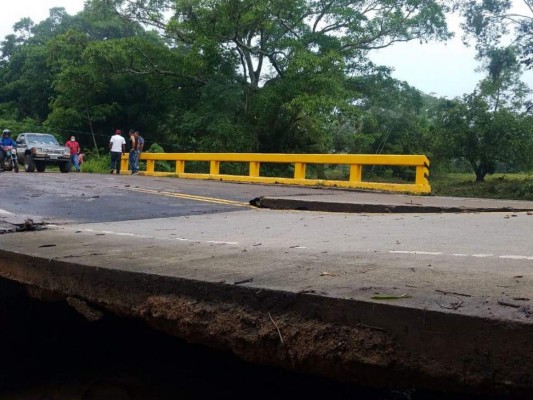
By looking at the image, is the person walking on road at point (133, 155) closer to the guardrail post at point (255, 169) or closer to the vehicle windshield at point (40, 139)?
the vehicle windshield at point (40, 139)

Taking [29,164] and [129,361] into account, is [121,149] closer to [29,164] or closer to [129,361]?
[29,164]

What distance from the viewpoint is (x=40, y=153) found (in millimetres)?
23250

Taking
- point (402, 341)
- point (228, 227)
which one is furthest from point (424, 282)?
point (228, 227)

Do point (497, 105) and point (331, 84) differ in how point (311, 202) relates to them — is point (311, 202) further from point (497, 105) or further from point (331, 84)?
point (497, 105)

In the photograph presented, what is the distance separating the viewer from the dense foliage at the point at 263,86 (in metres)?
27.8

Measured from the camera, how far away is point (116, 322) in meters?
4.53

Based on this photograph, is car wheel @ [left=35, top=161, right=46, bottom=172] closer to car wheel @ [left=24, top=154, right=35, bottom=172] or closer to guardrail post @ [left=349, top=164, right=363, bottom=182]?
car wheel @ [left=24, top=154, right=35, bottom=172]

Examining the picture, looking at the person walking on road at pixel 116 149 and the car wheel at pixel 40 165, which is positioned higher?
the person walking on road at pixel 116 149

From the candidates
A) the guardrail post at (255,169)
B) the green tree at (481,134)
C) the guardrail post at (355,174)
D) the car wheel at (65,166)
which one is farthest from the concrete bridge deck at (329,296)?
the green tree at (481,134)

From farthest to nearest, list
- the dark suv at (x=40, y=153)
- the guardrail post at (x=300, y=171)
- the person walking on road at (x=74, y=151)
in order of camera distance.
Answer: the person walking on road at (x=74, y=151), the dark suv at (x=40, y=153), the guardrail post at (x=300, y=171)

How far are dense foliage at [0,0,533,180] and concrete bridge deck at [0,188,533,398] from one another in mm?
21626

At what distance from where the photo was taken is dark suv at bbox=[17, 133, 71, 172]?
23.3 m

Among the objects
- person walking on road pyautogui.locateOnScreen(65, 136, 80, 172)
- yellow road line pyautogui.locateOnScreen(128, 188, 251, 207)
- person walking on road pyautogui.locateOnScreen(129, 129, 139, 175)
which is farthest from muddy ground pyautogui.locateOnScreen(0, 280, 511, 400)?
person walking on road pyautogui.locateOnScreen(65, 136, 80, 172)

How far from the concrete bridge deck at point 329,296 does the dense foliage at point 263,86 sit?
21626 millimetres
